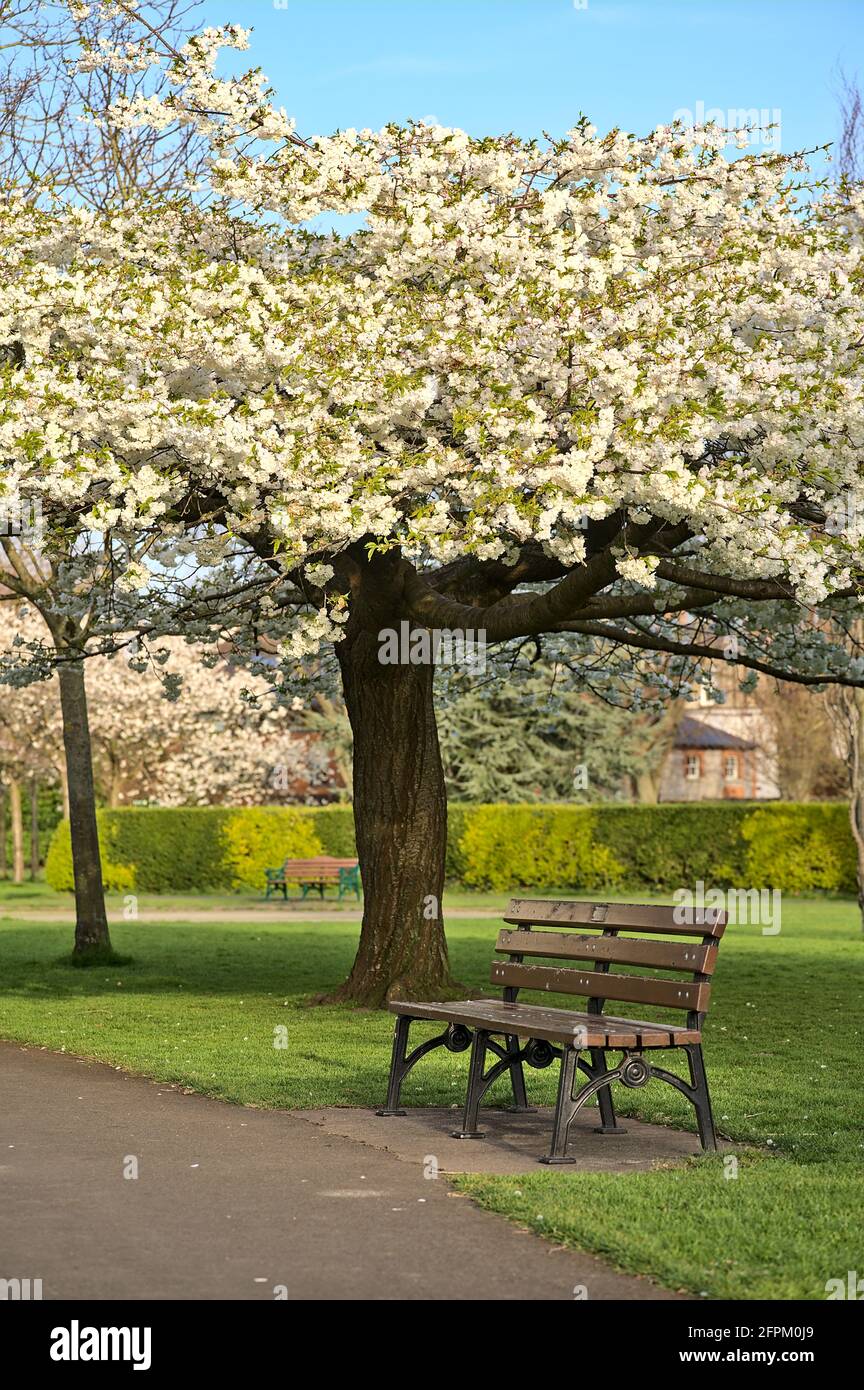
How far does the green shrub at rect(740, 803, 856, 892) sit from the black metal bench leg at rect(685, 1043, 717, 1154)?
80.7ft

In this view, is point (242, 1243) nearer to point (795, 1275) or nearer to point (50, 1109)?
point (795, 1275)

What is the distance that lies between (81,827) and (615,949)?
11294 mm

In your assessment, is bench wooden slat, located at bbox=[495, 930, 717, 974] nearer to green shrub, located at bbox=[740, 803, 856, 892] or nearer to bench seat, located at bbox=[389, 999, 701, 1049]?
bench seat, located at bbox=[389, 999, 701, 1049]

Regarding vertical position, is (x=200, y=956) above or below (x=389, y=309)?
below

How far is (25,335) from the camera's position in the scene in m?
10.6

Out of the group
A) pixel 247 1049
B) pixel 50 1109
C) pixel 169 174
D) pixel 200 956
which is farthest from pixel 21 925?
pixel 50 1109

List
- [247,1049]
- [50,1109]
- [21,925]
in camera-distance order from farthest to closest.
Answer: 1. [21,925]
2. [247,1049]
3. [50,1109]

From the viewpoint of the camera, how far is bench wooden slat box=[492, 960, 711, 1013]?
697 centimetres

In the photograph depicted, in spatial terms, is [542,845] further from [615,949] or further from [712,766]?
[712,766]

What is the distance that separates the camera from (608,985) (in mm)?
7477

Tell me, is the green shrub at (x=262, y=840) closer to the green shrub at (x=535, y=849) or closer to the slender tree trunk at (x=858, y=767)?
the green shrub at (x=535, y=849)

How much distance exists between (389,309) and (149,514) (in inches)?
80.2

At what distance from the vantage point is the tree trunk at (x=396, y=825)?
13047mm

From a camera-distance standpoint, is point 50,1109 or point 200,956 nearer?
point 50,1109
